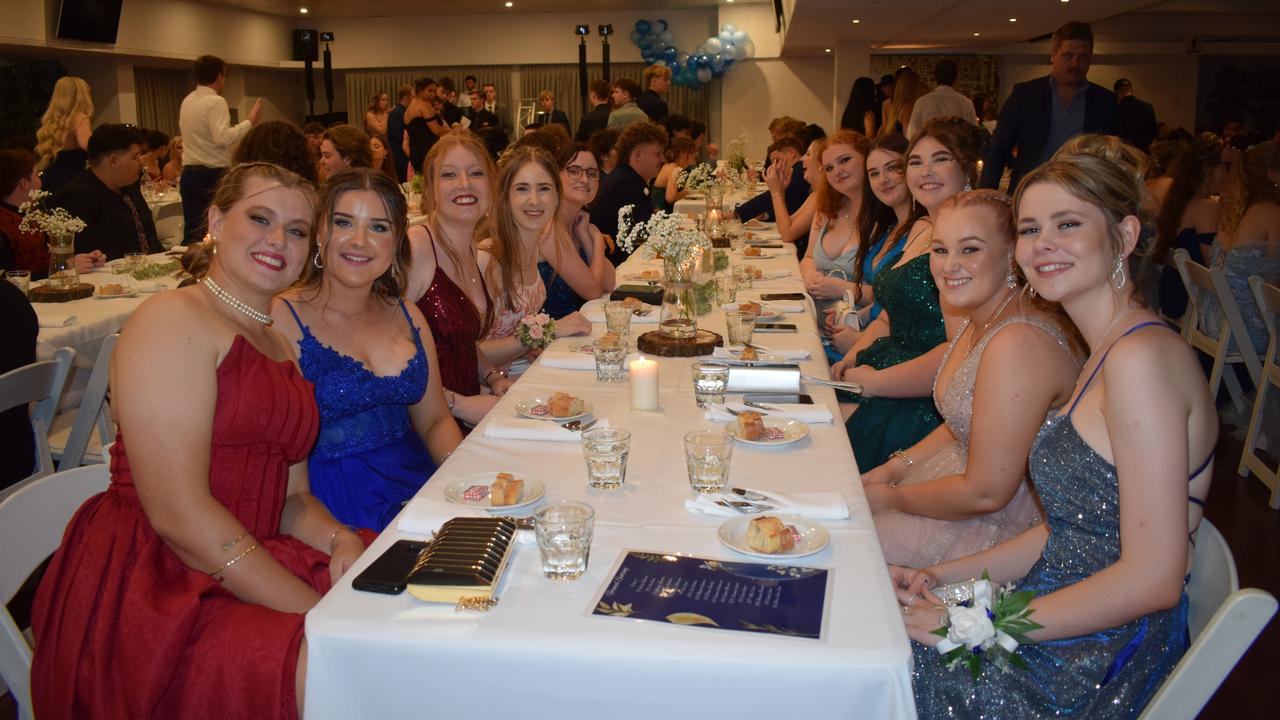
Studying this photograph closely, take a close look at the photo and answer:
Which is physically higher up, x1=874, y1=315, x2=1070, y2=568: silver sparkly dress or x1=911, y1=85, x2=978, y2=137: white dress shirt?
x1=911, y1=85, x2=978, y2=137: white dress shirt

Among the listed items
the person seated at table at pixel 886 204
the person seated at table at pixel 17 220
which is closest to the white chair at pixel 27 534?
the person seated at table at pixel 886 204

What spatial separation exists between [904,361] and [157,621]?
2.34 m

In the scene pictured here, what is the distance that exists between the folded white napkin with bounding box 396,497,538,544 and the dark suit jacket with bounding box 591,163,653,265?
15.0 feet

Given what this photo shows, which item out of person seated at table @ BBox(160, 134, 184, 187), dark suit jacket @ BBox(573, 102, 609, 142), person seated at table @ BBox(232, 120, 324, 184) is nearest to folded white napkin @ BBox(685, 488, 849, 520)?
person seated at table @ BBox(232, 120, 324, 184)

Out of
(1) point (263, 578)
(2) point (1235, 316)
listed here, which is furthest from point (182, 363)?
(2) point (1235, 316)

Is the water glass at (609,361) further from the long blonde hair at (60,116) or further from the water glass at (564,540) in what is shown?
the long blonde hair at (60,116)

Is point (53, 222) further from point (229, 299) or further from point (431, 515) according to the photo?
point (431, 515)

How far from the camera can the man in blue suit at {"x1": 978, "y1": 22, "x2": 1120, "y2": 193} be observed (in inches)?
225

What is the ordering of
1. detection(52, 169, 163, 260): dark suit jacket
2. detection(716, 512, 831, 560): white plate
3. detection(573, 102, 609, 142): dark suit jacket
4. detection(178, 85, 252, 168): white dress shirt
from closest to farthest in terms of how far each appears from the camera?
detection(716, 512, 831, 560): white plate, detection(52, 169, 163, 260): dark suit jacket, detection(178, 85, 252, 168): white dress shirt, detection(573, 102, 609, 142): dark suit jacket

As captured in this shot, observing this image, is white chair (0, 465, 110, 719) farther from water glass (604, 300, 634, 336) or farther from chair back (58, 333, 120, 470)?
water glass (604, 300, 634, 336)

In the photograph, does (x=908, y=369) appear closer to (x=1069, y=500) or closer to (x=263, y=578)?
(x=1069, y=500)

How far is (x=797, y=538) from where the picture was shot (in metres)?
1.61

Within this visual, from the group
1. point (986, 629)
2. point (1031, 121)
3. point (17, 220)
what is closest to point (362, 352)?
point (986, 629)

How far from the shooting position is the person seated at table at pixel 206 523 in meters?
1.60
